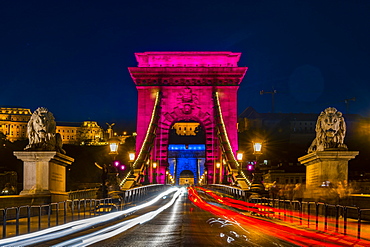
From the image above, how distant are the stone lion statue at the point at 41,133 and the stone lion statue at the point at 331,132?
10958 millimetres

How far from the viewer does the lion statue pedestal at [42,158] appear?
2214cm

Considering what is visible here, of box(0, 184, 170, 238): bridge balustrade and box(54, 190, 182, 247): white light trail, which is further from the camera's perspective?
box(0, 184, 170, 238): bridge balustrade

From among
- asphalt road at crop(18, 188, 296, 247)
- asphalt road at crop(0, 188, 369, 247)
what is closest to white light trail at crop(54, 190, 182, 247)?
asphalt road at crop(0, 188, 369, 247)

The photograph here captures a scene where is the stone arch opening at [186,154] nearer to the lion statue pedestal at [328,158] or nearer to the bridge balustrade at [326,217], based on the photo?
the lion statue pedestal at [328,158]

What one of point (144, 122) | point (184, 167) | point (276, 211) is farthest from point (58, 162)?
point (184, 167)

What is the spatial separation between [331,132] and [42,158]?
11615mm

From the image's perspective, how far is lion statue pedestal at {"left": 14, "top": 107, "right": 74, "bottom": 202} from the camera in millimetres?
22141

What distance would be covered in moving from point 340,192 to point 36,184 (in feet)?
38.4

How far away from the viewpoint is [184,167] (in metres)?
170

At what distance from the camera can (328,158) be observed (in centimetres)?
2155

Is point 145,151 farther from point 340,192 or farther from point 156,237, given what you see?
point 156,237

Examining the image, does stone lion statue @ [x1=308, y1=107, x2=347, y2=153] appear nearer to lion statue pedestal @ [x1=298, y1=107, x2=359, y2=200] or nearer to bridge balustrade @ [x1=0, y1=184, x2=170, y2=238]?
lion statue pedestal @ [x1=298, y1=107, x2=359, y2=200]

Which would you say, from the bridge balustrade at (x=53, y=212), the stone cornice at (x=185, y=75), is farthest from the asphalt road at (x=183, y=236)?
the stone cornice at (x=185, y=75)

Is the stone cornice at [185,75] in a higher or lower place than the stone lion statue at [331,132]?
higher
